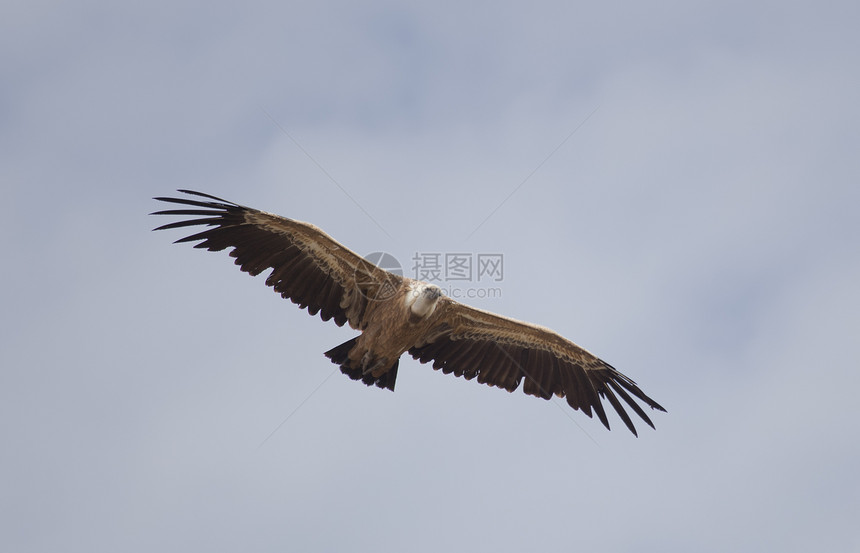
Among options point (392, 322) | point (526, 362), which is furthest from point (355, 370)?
point (526, 362)

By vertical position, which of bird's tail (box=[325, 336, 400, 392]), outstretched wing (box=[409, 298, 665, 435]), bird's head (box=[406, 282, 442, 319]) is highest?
outstretched wing (box=[409, 298, 665, 435])

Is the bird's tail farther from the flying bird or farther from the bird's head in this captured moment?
the bird's head

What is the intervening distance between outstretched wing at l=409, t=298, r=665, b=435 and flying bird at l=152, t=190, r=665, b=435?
0.02m

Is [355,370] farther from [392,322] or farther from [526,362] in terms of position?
[526,362]

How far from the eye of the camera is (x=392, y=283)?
12.5 meters

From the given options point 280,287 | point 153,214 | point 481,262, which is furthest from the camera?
point 481,262

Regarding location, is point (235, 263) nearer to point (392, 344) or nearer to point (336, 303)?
point (336, 303)

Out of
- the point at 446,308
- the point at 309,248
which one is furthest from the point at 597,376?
the point at 309,248

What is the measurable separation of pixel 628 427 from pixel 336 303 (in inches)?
193

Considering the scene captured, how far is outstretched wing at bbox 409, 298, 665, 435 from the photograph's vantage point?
44.1 feet

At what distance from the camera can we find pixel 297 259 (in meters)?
12.6

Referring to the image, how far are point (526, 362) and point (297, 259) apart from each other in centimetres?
A: 393

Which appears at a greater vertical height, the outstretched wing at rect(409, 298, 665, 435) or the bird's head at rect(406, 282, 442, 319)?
the outstretched wing at rect(409, 298, 665, 435)

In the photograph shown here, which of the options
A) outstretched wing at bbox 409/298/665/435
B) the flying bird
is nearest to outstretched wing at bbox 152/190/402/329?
the flying bird
